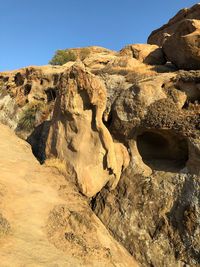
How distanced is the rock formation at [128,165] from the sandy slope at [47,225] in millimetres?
44

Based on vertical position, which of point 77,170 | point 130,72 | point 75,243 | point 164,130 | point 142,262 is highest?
point 130,72

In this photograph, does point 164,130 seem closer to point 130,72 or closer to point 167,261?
point 167,261

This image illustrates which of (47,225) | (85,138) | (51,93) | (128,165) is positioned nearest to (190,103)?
(128,165)

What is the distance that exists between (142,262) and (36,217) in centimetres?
319

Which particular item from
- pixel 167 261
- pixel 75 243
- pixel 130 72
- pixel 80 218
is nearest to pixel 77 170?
pixel 80 218

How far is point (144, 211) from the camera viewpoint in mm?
9734

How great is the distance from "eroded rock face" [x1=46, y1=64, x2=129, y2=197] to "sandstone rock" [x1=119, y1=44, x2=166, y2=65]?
7.27 m

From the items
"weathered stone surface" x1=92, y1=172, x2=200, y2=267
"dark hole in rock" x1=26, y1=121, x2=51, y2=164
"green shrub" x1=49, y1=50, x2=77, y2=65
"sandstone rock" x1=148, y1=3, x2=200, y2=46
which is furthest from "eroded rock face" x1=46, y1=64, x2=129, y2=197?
"green shrub" x1=49, y1=50, x2=77, y2=65

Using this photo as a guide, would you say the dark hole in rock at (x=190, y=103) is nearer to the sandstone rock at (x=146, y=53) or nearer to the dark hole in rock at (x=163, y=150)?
the dark hole in rock at (x=163, y=150)

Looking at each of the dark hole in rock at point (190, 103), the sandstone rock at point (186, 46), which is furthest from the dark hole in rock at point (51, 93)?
the dark hole in rock at point (190, 103)

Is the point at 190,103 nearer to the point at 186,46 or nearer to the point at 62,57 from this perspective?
the point at 186,46

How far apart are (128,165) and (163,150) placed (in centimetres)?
152

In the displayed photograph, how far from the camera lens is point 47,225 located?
8.40 metres

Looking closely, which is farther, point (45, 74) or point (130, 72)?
point (45, 74)
